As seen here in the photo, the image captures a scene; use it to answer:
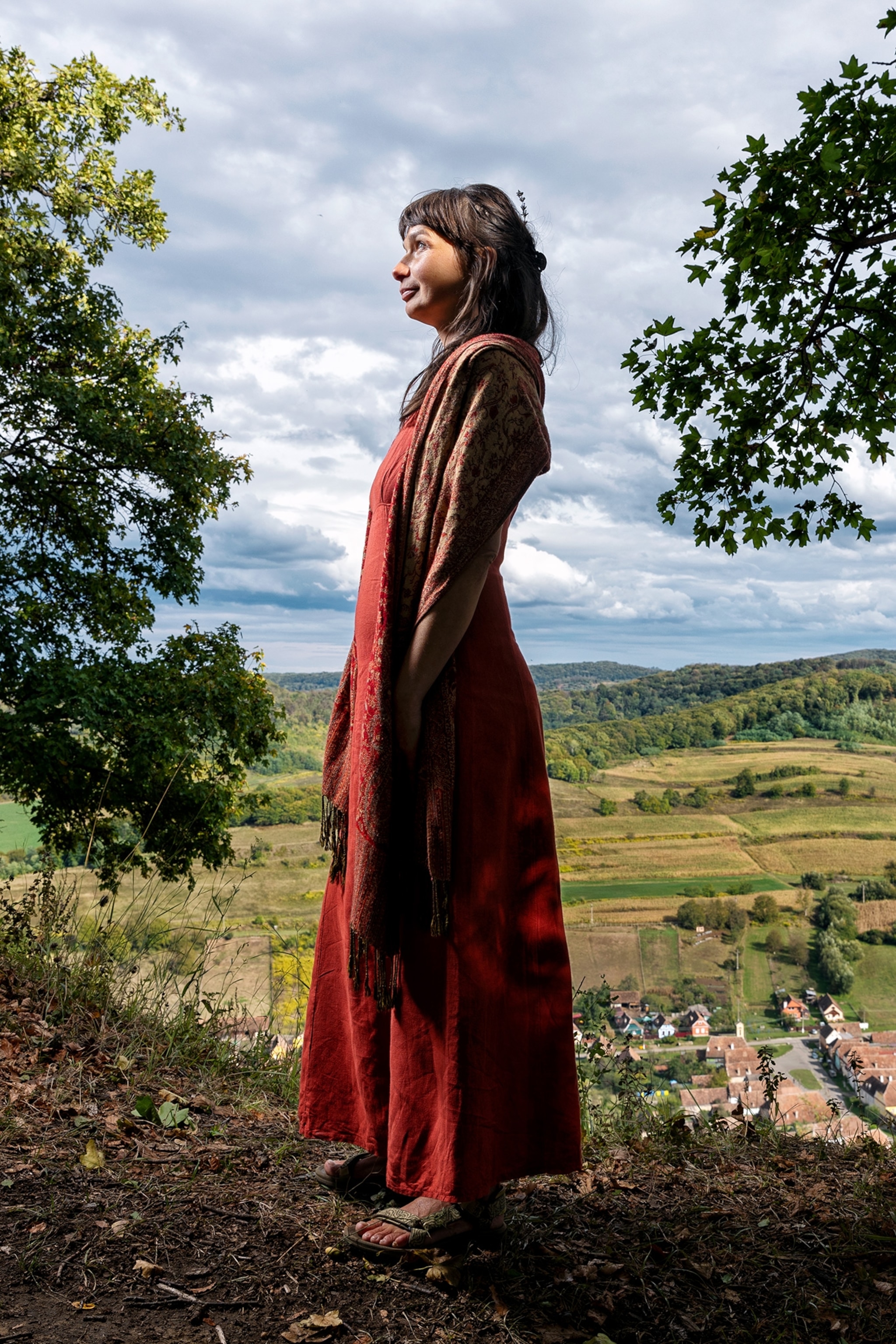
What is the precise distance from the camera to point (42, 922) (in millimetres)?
3264

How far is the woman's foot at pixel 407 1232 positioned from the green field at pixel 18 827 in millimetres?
8193

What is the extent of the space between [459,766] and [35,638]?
7860 millimetres

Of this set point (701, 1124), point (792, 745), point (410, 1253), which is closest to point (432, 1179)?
point (410, 1253)

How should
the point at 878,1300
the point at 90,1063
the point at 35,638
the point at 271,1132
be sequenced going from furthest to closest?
1. the point at 35,638
2. the point at 90,1063
3. the point at 271,1132
4. the point at 878,1300

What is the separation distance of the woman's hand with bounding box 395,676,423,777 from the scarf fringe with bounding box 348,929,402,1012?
13.0 inches

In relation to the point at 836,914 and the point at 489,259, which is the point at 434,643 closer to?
the point at 489,259

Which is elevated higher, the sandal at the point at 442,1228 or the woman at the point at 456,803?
the woman at the point at 456,803

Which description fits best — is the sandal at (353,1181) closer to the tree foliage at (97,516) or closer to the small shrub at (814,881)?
the tree foliage at (97,516)

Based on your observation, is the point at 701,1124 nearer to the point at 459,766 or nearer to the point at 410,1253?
the point at 410,1253

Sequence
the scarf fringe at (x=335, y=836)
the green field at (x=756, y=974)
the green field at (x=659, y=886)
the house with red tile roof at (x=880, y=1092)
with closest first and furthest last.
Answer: the scarf fringe at (x=335, y=836)
the house with red tile roof at (x=880, y=1092)
the green field at (x=756, y=974)
the green field at (x=659, y=886)

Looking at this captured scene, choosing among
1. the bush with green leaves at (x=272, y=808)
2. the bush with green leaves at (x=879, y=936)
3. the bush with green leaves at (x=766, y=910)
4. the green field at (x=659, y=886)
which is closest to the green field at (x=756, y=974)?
the bush with green leaves at (x=766, y=910)

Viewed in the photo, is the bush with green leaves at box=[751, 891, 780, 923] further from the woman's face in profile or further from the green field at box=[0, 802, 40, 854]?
the woman's face in profile

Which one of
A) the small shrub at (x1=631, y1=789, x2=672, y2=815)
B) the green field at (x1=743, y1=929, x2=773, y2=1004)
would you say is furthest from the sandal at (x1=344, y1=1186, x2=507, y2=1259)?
the small shrub at (x1=631, y1=789, x2=672, y2=815)

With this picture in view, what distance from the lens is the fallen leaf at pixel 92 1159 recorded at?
2.15 metres
